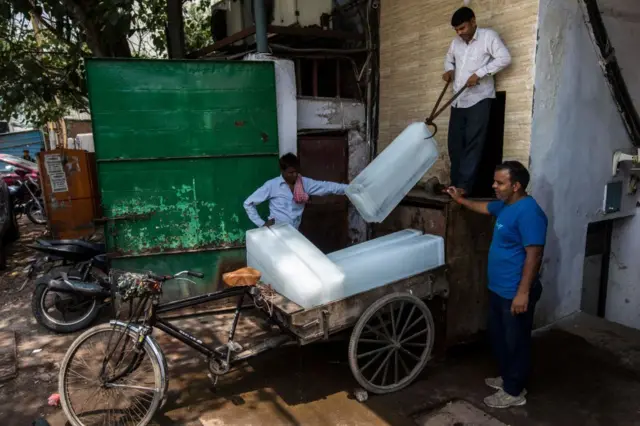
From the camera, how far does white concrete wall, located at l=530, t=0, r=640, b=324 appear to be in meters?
4.25

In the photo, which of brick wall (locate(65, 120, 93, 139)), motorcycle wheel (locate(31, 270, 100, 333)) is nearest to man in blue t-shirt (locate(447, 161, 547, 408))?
motorcycle wheel (locate(31, 270, 100, 333))

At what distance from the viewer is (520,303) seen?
324cm

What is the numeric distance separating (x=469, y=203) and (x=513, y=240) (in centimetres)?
60

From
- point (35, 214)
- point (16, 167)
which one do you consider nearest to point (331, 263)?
point (35, 214)

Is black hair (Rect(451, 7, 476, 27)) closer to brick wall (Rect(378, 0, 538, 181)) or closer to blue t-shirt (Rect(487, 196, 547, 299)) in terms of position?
brick wall (Rect(378, 0, 538, 181))

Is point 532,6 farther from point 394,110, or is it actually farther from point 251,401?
point 251,401

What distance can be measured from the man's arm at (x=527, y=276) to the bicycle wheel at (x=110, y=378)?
253 centimetres

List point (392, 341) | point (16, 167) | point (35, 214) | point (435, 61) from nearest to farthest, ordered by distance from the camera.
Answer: point (392, 341)
point (435, 61)
point (35, 214)
point (16, 167)

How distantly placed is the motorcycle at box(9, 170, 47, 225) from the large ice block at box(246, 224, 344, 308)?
8.67m

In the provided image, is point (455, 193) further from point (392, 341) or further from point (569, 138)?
point (569, 138)

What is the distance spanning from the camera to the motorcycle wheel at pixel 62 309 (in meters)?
4.88

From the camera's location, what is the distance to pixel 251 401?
3.62m

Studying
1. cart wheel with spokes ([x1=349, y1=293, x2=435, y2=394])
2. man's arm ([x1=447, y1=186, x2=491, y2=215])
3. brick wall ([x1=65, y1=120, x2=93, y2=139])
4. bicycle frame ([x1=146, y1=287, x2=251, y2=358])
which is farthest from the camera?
brick wall ([x1=65, y1=120, x2=93, y2=139])

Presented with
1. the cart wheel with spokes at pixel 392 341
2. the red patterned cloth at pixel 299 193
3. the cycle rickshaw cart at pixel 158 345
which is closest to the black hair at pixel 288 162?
the red patterned cloth at pixel 299 193
